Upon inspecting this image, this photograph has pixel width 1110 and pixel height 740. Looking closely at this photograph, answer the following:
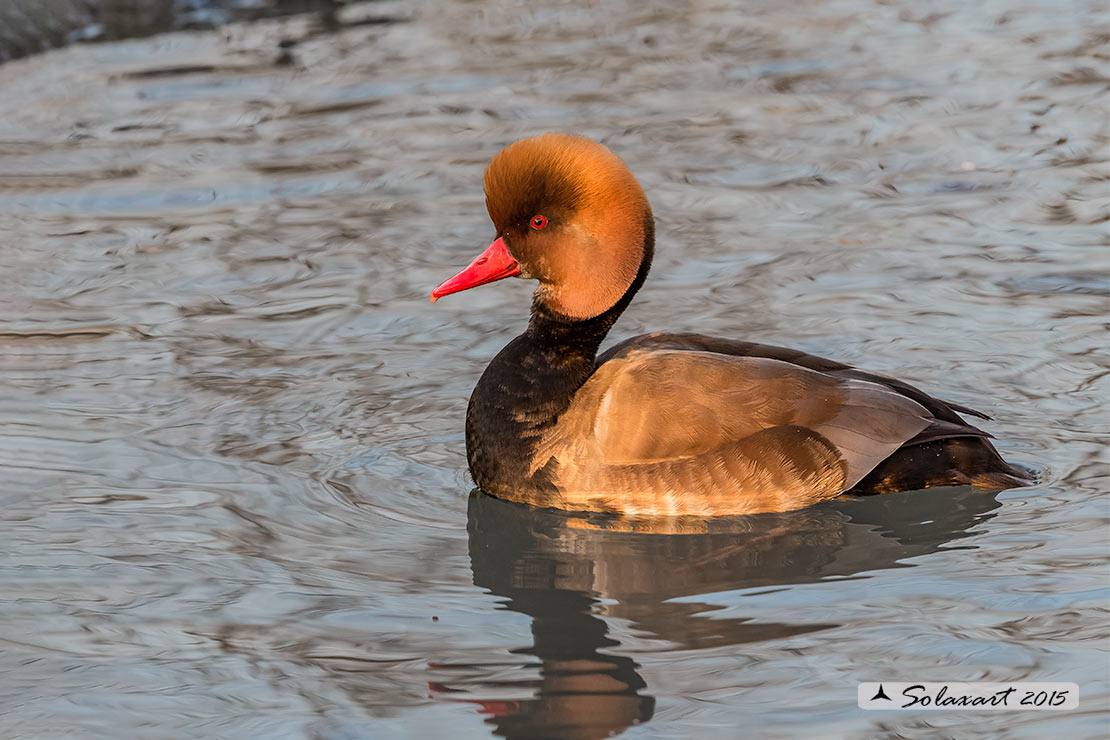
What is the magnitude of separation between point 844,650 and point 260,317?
357 centimetres

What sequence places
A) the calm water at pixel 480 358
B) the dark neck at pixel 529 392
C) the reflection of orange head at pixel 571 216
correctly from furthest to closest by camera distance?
the dark neck at pixel 529 392
the reflection of orange head at pixel 571 216
the calm water at pixel 480 358

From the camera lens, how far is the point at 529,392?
5137mm

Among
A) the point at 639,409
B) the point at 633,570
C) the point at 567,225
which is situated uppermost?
the point at 567,225

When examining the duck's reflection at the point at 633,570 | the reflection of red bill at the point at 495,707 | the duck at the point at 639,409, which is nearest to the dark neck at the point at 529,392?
the duck at the point at 639,409

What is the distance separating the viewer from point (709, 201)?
26.8 feet

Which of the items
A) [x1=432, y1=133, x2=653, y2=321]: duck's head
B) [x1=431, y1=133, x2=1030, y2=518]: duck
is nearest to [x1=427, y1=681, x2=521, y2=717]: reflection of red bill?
[x1=431, y1=133, x2=1030, y2=518]: duck

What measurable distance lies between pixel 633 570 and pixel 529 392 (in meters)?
0.78

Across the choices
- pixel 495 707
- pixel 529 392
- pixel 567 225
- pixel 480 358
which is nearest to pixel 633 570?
pixel 529 392

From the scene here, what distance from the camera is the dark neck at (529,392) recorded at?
5066mm

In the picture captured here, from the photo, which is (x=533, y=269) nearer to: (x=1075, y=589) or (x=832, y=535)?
(x=832, y=535)

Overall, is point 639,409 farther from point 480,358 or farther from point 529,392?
point 480,358

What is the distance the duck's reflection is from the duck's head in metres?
0.75

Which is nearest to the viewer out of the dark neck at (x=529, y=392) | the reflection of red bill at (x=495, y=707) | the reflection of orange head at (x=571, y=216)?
the reflection of red bill at (x=495, y=707)

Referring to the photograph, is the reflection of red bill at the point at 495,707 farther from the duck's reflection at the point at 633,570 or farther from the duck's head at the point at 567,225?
the duck's head at the point at 567,225
